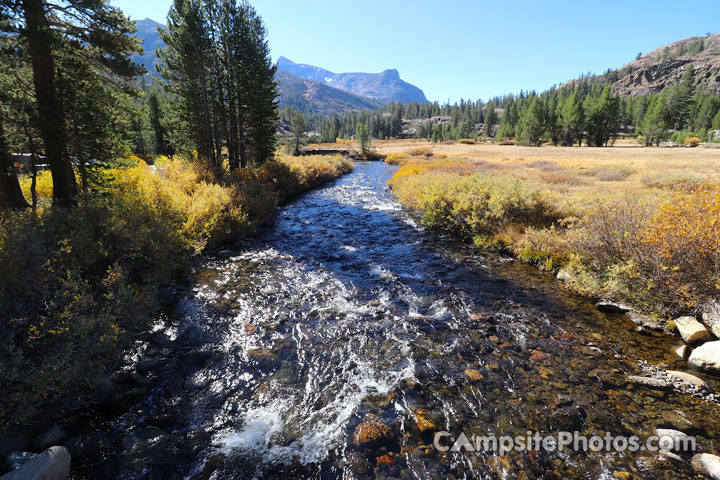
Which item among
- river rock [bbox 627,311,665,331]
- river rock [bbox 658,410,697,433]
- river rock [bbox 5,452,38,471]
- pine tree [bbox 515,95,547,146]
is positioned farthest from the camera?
pine tree [bbox 515,95,547,146]

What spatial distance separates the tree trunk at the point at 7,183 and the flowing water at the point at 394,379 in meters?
5.51

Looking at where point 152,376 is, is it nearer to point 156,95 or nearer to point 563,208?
point 563,208

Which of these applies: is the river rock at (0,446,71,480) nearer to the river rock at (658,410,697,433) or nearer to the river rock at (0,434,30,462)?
the river rock at (0,434,30,462)

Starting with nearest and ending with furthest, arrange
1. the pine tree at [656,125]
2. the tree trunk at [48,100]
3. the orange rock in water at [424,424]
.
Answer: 1. the orange rock in water at [424,424]
2. the tree trunk at [48,100]
3. the pine tree at [656,125]

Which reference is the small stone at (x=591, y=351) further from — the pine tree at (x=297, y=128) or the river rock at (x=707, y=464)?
the pine tree at (x=297, y=128)

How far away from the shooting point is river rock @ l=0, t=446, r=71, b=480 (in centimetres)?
333

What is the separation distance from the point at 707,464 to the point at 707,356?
3010 millimetres

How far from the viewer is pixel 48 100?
27.9 feet

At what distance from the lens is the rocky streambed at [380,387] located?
4273 mm

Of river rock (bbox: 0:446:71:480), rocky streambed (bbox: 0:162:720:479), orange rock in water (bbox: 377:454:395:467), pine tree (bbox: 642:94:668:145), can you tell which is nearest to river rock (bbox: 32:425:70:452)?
rocky streambed (bbox: 0:162:720:479)

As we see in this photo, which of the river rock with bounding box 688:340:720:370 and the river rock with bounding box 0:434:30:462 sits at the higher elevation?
the river rock with bounding box 0:434:30:462

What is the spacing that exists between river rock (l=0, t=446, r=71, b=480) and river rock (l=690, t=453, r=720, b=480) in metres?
8.54

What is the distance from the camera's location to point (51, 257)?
233 inches

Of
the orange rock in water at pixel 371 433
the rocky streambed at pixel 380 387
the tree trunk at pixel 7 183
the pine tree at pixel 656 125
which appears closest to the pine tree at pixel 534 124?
the pine tree at pixel 656 125
